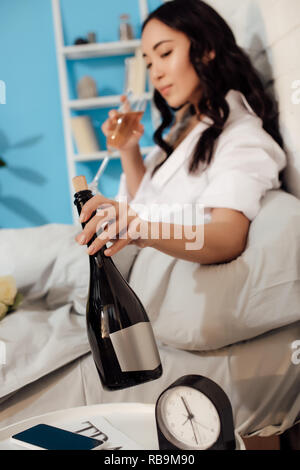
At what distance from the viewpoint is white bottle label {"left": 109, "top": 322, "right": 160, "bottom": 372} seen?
65cm

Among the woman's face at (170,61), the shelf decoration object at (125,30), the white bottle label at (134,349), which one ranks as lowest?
the white bottle label at (134,349)

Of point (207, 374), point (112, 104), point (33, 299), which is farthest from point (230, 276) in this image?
point (112, 104)

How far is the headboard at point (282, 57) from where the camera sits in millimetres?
1188

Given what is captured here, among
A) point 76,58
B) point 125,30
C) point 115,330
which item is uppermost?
point 125,30

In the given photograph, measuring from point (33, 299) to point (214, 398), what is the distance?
821 mm

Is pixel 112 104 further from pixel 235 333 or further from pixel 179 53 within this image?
pixel 235 333

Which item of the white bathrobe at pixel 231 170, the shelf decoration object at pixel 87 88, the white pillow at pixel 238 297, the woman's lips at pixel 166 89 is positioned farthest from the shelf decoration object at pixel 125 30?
the white pillow at pixel 238 297

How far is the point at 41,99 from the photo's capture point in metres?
3.02

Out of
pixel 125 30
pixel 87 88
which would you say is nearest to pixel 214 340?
pixel 87 88

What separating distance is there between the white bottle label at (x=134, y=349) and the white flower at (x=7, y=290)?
579mm

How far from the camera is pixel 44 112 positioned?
9.90 feet

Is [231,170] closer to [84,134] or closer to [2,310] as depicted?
[2,310]

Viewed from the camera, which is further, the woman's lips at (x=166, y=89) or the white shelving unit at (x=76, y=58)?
the white shelving unit at (x=76, y=58)

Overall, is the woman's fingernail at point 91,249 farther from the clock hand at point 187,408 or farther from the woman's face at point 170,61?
the woman's face at point 170,61
